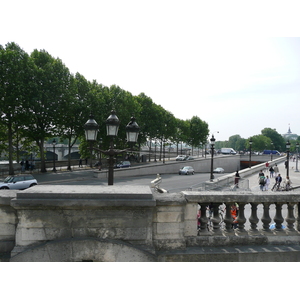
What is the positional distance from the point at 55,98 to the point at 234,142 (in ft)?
492

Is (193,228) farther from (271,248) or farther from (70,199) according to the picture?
(70,199)

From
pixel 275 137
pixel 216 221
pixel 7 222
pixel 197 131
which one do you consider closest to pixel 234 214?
pixel 216 221

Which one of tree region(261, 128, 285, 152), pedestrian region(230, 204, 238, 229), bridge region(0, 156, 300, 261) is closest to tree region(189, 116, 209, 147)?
tree region(261, 128, 285, 152)

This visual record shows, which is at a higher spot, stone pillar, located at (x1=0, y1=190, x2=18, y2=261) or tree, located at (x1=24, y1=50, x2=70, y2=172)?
tree, located at (x1=24, y1=50, x2=70, y2=172)

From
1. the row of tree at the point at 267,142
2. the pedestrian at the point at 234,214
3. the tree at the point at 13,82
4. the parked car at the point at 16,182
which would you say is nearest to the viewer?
the pedestrian at the point at 234,214

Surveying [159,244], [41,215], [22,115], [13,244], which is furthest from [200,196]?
[22,115]

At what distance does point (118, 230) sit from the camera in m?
3.69

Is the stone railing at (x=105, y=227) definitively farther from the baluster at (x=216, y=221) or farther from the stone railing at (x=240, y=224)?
the baluster at (x=216, y=221)

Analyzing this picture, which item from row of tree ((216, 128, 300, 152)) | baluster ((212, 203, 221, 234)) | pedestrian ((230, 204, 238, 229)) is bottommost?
pedestrian ((230, 204, 238, 229))

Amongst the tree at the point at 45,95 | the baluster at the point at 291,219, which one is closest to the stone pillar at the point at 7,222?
Result: the baluster at the point at 291,219

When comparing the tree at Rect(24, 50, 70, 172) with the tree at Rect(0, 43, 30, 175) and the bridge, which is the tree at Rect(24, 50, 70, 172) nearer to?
the tree at Rect(0, 43, 30, 175)

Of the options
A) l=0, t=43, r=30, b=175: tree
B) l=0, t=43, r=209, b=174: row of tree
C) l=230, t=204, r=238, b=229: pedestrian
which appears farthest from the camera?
l=0, t=43, r=209, b=174: row of tree

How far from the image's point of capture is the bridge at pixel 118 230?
3574mm

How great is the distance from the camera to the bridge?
11.7 ft
